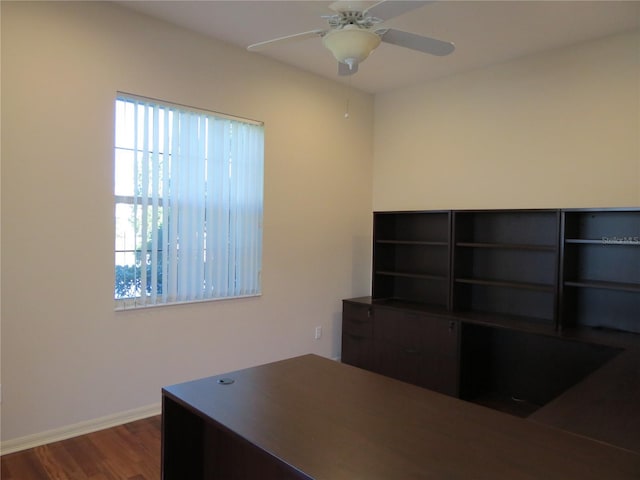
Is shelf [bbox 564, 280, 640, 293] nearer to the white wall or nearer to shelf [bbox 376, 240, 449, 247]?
shelf [bbox 376, 240, 449, 247]

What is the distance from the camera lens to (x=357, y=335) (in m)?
4.26

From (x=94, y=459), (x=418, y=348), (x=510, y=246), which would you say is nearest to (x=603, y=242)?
(x=510, y=246)

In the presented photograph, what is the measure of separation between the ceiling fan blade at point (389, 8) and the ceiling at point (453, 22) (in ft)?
3.65

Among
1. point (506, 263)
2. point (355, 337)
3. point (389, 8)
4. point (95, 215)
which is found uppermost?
point (389, 8)

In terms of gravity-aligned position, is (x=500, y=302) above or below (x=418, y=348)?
above

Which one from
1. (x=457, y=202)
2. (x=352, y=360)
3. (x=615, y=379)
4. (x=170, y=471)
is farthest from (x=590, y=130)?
(x=170, y=471)

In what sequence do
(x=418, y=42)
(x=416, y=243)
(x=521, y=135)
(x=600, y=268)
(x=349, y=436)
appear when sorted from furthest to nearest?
(x=416, y=243) < (x=521, y=135) < (x=600, y=268) < (x=418, y=42) < (x=349, y=436)

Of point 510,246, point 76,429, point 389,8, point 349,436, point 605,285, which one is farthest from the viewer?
point 510,246

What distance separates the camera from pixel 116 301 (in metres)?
3.09

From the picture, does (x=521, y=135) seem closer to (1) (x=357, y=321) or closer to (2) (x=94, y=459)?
(1) (x=357, y=321)

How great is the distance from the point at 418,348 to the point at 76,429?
2.66m

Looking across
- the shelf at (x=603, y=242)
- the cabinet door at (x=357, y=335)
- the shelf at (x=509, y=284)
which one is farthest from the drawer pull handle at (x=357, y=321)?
the shelf at (x=603, y=242)

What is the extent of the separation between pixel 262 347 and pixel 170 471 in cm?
222

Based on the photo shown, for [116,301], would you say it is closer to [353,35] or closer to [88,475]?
[88,475]
